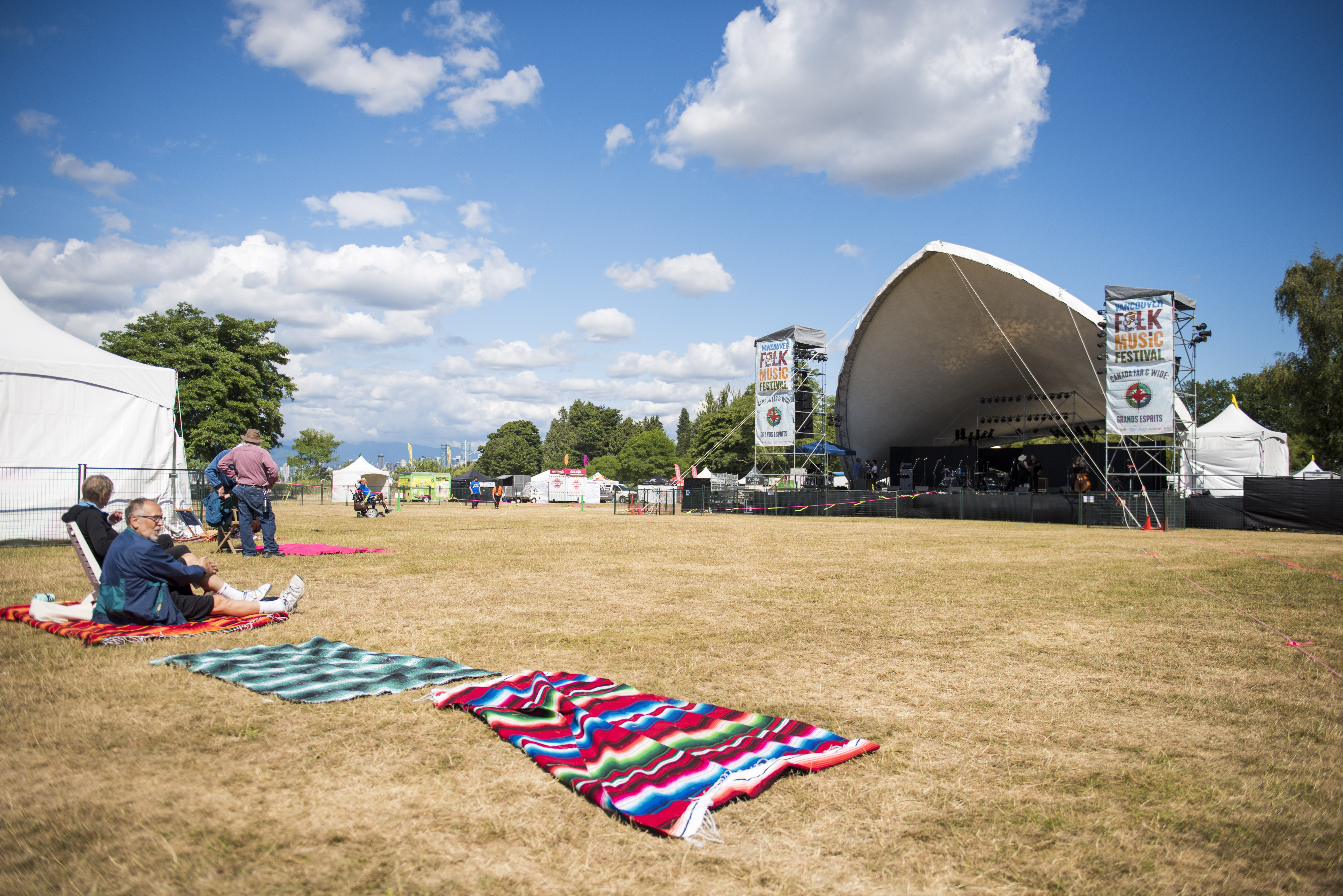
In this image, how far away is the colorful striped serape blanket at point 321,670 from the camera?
3590 millimetres

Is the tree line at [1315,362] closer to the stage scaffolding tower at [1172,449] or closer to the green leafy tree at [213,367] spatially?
the stage scaffolding tower at [1172,449]

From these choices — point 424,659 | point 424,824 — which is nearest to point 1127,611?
point 424,659

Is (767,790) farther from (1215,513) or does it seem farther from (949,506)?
(949,506)

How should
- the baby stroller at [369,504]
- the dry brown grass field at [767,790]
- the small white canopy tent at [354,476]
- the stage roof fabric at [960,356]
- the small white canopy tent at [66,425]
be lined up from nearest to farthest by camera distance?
1. the dry brown grass field at [767,790]
2. the small white canopy tent at [66,425]
3. the baby stroller at [369,504]
4. the stage roof fabric at [960,356]
5. the small white canopy tent at [354,476]

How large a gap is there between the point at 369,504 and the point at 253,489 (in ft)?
48.8

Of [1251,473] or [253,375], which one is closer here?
[1251,473]

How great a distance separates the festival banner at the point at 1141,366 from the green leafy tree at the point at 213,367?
111 feet

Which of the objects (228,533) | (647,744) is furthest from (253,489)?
(647,744)

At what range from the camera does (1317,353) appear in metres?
28.8

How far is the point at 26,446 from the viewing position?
11195 millimetres

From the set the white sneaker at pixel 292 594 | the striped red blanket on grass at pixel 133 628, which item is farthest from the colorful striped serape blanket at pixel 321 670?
the white sneaker at pixel 292 594

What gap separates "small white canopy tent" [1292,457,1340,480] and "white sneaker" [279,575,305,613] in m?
21.2

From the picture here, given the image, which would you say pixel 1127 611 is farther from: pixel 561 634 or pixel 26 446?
pixel 26 446

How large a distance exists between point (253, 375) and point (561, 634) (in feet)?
119
